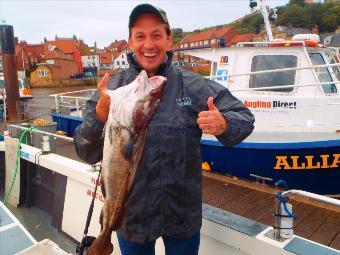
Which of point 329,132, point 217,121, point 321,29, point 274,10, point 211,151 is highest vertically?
point 321,29

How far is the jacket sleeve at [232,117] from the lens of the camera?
1837mm

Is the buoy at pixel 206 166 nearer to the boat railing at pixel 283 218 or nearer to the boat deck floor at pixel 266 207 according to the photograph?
the boat deck floor at pixel 266 207

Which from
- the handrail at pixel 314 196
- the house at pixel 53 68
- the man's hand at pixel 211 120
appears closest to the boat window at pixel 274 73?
the handrail at pixel 314 196

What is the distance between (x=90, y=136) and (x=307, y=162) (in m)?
4.88

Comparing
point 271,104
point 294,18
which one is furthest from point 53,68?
point 271,104


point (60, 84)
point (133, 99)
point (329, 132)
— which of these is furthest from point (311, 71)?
point (60, 84)

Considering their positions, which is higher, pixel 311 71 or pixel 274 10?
pixel 274 10

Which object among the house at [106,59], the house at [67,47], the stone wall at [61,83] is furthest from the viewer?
the house at [106,59]

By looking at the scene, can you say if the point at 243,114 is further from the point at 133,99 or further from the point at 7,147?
the point at 7,147

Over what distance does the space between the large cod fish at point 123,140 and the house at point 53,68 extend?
66.1 m

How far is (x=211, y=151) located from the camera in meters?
6.76

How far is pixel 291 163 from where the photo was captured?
596 cm

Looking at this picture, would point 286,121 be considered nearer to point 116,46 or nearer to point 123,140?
point 123,140

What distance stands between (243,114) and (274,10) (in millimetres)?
7792
